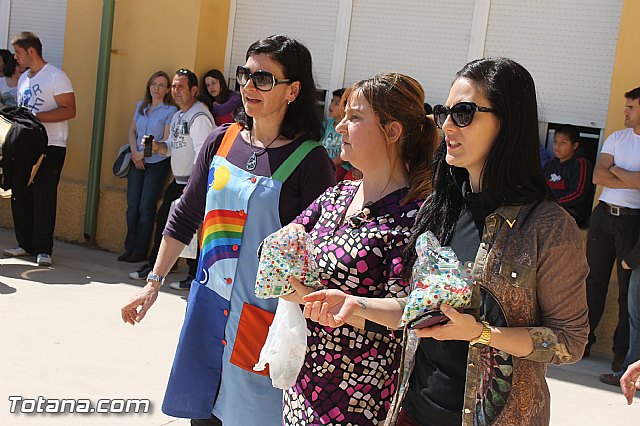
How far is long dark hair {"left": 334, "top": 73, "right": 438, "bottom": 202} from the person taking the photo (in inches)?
107

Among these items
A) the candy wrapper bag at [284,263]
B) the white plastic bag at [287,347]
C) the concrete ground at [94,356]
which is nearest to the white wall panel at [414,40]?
the concrete ground at [94,356]

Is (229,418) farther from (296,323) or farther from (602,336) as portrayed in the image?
(602,336)

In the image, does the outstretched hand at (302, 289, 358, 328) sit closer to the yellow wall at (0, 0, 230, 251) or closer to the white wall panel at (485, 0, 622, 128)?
the white wall panel at (485, 0, 622, 128)

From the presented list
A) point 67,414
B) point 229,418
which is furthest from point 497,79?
point 67,414

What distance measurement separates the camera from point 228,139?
3441mm

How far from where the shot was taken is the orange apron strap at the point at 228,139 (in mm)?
3395

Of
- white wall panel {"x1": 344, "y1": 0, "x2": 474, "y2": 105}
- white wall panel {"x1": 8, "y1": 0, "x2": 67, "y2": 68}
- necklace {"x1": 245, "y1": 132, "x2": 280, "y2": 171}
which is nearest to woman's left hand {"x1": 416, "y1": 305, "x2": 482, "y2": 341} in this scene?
necklace {"x1": 245, "y1": 132, "x2": 280, "y2": 171}

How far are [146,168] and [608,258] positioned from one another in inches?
184

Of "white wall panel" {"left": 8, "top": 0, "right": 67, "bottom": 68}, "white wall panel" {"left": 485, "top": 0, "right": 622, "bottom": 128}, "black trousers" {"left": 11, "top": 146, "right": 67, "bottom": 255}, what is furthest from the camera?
"white wall panel" {"left": 8, "top": 0, "right": 67, "bottom": 68}

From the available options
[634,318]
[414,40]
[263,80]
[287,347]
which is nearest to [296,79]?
[263,80]

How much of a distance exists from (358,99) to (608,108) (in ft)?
17.2

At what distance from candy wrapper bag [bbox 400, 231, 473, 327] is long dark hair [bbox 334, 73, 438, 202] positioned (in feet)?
1.60

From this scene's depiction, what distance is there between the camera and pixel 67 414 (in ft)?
15.4

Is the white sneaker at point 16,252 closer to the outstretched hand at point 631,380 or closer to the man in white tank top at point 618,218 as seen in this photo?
the man in white tank top at point 618,218
